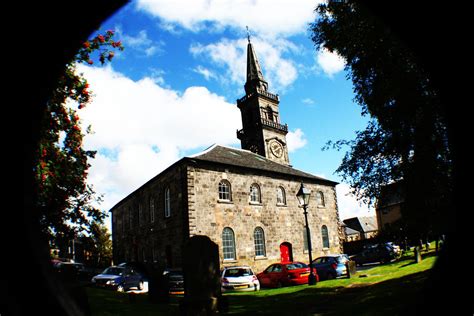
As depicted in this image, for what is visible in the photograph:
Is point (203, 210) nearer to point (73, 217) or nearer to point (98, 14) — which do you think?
point (73, 217)

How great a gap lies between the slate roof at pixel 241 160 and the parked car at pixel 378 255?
25.2ft

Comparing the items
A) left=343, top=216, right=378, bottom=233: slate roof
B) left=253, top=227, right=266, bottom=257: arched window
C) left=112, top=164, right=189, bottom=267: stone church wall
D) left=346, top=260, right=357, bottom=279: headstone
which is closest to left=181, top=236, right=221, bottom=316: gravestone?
left=346, top=260, right=357, bottom=279: headstone

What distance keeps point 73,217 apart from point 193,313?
1016 centimetres

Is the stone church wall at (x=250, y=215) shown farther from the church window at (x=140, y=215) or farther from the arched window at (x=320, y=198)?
the church window at (x=140, y=215)

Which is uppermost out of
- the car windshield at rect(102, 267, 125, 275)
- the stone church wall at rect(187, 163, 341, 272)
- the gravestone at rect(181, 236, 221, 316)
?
the stone church wall at rect(187, 163, 341, 272)

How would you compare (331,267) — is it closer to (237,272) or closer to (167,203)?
(237,272)

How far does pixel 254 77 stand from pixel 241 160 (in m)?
20.1

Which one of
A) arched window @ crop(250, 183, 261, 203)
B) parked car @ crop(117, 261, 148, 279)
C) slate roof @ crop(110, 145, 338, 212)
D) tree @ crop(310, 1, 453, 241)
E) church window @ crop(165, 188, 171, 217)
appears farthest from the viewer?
arched window @ crop(250, 183, 261, 203)

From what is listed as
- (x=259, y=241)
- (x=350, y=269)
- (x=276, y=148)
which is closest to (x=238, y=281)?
(x=350, y=269)

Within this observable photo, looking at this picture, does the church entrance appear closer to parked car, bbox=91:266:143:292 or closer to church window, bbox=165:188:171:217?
church window, bbox=165:188:171:217

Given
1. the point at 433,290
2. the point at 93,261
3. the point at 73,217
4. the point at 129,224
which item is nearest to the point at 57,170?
the point at 73,217

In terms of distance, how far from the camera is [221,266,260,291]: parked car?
15.8m

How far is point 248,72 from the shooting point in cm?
4441

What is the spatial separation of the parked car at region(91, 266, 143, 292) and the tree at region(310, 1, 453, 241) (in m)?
15.9
